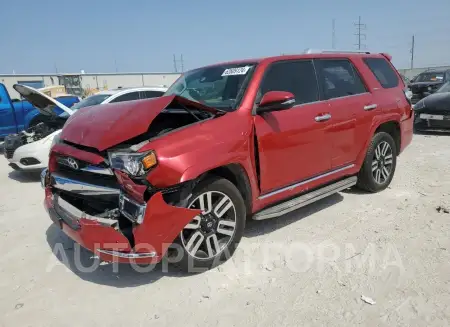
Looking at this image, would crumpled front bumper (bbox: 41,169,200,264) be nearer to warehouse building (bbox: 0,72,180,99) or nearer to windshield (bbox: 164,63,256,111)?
windshield (bbox: 164,63,256,111)

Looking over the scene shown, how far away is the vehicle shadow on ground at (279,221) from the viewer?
3.87 m

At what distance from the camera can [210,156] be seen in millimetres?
2869

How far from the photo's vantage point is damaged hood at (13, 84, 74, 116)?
572cm

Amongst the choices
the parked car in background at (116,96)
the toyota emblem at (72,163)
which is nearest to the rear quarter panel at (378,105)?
the toyota emblem at (72,163)

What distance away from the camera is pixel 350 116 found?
13.8 ft

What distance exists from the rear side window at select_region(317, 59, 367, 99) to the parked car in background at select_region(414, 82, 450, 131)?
6.13 m

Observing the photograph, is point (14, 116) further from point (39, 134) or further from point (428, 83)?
point (428, 83)

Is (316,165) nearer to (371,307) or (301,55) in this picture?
(301,55)

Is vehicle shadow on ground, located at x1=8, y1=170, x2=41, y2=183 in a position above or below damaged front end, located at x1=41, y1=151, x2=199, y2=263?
below

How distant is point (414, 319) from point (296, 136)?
1904mm

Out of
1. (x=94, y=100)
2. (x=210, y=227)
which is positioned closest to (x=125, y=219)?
(x=210, y=227)

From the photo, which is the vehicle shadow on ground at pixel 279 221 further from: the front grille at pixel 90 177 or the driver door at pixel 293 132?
the front grille at pixel 90 177

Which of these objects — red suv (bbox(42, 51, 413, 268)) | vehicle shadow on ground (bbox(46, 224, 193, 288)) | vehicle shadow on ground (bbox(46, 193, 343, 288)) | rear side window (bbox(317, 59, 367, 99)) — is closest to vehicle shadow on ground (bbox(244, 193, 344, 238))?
vehicle shadow on ground (bbox(46, 193, 343, 288))

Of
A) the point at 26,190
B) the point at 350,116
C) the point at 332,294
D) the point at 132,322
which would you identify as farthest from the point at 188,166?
the point at 26,190
